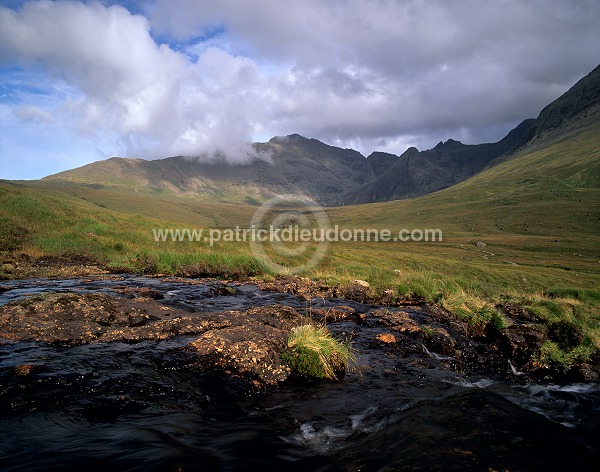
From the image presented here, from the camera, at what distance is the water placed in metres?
5.79

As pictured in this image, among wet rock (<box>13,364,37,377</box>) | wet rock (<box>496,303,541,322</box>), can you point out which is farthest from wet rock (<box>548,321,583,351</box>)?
wet rock (<box>13,364,37,377</box>)

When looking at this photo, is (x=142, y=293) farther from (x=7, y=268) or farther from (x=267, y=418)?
(x=7, y=268)

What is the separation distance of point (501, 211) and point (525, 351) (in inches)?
7209

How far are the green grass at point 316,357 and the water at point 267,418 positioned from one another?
0.45 meters

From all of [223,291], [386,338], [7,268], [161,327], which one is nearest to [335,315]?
[386,338]

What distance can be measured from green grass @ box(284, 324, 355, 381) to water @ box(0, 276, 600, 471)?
45cm

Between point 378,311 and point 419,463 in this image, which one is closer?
point 419,463

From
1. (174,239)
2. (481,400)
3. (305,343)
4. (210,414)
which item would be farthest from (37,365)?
(174,239)

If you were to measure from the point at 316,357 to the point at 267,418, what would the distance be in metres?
2.58

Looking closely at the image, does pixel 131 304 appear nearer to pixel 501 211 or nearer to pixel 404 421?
pixel 404 421

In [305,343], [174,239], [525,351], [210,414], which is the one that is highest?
[174,239]

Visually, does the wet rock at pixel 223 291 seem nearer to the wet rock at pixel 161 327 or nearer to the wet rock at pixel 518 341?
the wet rock at pixel 161 327

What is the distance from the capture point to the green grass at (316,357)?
31.5 ft

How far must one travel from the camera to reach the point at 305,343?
9.81 meters
